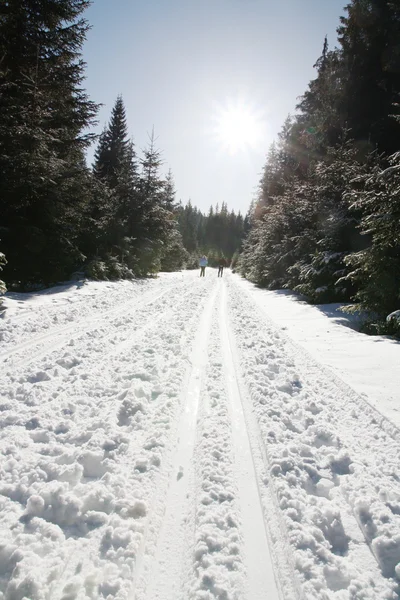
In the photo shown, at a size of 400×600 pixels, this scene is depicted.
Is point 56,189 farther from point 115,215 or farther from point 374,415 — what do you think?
point 374,415

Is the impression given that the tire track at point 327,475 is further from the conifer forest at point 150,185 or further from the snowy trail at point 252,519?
the conifer forest at point 150,185

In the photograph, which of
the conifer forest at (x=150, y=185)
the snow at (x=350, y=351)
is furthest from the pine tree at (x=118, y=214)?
the snow at (x=350, y=351)

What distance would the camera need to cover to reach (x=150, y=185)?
67.6 ft

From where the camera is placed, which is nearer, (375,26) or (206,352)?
(206,352)

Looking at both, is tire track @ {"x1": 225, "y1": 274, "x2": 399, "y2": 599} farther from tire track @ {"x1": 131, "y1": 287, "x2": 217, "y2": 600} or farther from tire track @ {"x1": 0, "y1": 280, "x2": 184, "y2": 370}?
tire track @ {"x1": 0, "y1": 280, "x2": 184, "y2": 370}

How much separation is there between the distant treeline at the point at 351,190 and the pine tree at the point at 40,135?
32.3ft

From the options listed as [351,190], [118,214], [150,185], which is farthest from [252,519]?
[150,185]

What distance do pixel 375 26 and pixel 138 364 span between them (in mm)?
22208

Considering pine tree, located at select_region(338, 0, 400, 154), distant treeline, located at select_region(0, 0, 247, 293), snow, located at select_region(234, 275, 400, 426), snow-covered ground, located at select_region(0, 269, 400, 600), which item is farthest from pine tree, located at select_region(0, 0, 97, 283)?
pine tree, located at select_region(338, 0, 400, 154)

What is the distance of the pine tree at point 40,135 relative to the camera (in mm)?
8516

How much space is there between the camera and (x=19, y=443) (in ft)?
8.42

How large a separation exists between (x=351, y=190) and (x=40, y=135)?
1000 centimetres

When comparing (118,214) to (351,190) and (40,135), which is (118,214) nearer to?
(40,135)

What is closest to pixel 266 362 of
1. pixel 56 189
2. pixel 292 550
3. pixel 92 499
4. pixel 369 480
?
pixel 369 480
